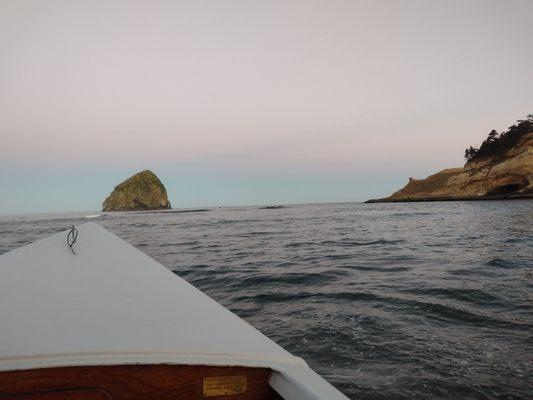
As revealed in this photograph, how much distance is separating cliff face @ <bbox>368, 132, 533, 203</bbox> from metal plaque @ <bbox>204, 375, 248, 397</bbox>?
69103mm

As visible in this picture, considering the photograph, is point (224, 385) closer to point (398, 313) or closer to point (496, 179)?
point (398, 313)

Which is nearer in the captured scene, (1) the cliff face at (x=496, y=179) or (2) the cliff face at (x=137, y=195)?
(1) the cliff face at (x=496, y=179)

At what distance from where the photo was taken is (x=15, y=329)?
1747mm

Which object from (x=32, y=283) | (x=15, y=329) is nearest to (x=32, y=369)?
(x=15, y=329)

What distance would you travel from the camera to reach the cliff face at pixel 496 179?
56625mm

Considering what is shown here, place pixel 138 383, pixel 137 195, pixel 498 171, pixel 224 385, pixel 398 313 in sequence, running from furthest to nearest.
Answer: pixel 137 195
pixel 498 171
pixel 398 313
pixel 224 385
pixel 138 383

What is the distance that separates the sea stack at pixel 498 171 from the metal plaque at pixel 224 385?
6905cm

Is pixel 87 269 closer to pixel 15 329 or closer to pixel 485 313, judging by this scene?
pixel 15 329

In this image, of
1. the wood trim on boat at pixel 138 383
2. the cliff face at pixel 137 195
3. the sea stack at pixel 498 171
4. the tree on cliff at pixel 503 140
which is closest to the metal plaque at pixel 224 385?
the wood trim on boat at pixel 138 383

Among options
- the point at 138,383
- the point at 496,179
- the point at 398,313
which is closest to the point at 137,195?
the point at 496,179

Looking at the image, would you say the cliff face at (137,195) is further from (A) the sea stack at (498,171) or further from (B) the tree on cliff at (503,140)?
(B) the tree on cliff at (503,140)

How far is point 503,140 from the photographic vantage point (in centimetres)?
6812

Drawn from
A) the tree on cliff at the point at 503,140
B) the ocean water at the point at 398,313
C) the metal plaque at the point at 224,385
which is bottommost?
the ocean water at the point at 398,313

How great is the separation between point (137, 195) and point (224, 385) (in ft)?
503
